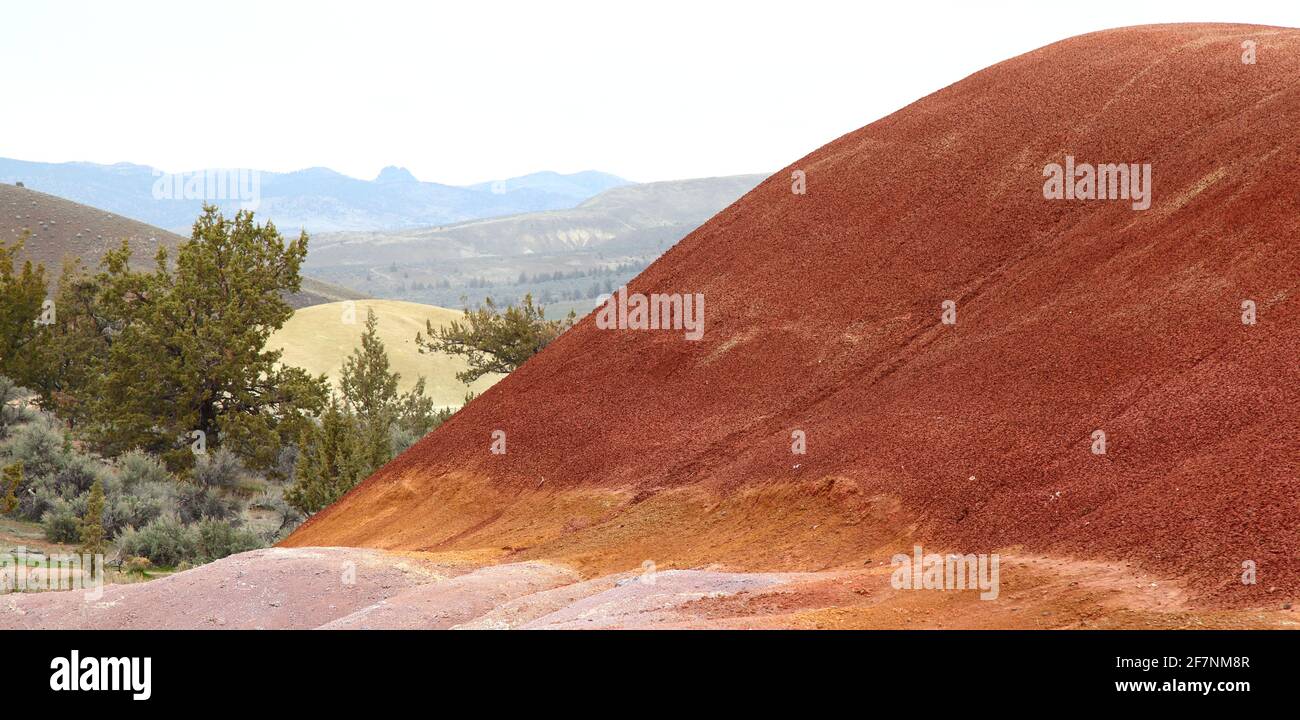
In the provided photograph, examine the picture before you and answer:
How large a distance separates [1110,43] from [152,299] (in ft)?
82.6

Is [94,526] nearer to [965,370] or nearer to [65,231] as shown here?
[965,370]

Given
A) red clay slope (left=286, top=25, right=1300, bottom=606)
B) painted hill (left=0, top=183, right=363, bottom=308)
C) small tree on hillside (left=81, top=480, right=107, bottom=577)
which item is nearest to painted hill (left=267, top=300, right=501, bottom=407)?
painted hill (left=0, top=183, right=363, bottom=308)

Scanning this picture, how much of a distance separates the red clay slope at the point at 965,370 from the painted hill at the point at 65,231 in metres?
91.9

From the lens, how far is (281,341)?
80375mm

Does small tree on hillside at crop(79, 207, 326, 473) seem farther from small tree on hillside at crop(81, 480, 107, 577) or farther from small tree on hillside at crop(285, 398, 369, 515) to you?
small tree on hillside at crop(81, 480, 107, 577)

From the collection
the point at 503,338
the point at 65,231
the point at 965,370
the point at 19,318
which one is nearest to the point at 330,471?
the point at 503,338

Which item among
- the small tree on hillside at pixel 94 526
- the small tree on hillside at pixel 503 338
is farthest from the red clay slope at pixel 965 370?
the small tree on hillside at pixel 503 338

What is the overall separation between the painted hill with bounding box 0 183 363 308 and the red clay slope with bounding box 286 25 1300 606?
9192cm

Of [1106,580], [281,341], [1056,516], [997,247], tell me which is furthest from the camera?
[281,341]

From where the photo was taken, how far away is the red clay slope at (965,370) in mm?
10078

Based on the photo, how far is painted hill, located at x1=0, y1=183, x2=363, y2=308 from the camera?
343 ft

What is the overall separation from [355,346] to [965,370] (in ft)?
219
